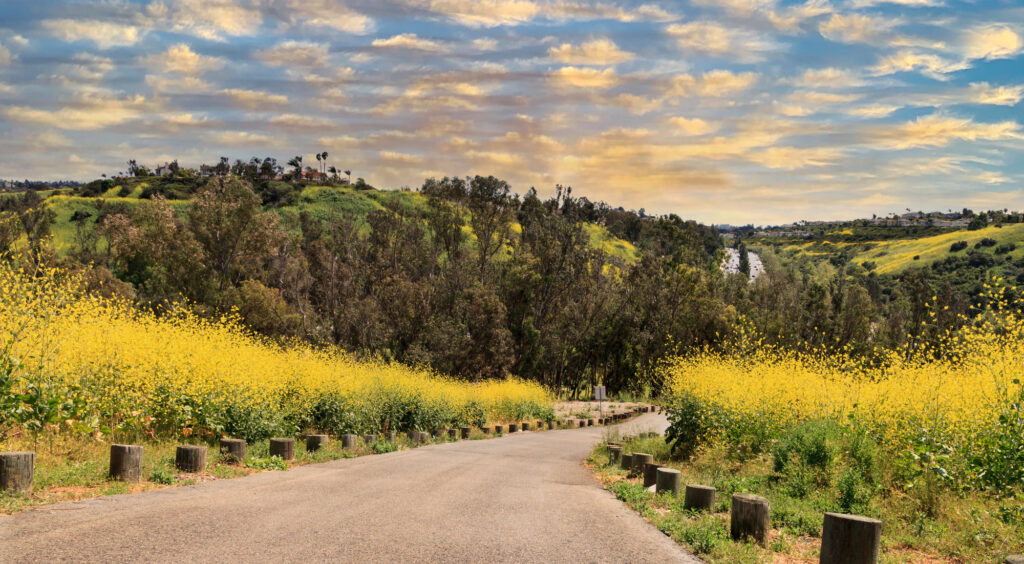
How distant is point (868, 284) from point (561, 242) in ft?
319

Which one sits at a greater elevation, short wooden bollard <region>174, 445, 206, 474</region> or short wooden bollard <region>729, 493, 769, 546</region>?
short wooden bollard <region>729, 493, 769, 546</region>

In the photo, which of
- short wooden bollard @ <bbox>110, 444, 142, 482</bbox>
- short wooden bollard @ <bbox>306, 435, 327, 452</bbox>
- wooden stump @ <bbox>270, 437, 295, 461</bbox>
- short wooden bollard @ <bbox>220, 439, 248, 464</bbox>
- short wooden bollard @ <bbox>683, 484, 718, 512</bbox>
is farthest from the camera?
short wooden bollard @ <bbox>306, 435, 327, 452</bbox>

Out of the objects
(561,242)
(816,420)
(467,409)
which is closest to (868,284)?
(561,242)

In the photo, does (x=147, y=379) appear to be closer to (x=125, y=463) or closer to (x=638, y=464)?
(x=125, y=463)

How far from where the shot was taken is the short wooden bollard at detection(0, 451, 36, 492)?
8336 millimetres

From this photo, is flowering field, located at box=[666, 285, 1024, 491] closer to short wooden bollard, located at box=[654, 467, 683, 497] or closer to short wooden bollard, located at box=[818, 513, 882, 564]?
short wooden bollard, located at box=[654, 467, 683, 497]

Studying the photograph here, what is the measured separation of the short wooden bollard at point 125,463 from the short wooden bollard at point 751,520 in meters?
8.29

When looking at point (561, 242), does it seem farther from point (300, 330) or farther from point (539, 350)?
point (300, 330)

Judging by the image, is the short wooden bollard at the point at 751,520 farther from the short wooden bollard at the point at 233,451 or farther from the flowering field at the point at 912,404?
the short wooden bollard at the point at 233,451

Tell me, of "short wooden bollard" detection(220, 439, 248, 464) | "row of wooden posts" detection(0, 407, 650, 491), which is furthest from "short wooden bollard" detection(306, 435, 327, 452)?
"short wooden bollard" detection(220, 439, 248, 464)

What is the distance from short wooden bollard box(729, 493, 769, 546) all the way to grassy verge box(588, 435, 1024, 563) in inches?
6.2

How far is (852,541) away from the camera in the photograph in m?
7.24

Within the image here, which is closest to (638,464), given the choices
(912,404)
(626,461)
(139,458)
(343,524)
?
(626,461)

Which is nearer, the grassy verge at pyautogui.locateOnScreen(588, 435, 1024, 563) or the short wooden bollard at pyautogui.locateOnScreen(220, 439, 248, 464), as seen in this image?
the grassy verge at pyautogui.locateOnScreen(588, 435, 1024, 563)
